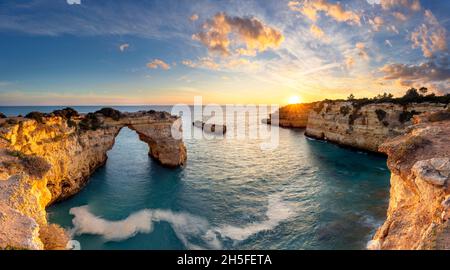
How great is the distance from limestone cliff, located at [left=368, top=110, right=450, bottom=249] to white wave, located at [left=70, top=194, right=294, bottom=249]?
8251mm

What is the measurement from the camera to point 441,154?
731 cm

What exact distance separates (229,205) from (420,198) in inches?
489

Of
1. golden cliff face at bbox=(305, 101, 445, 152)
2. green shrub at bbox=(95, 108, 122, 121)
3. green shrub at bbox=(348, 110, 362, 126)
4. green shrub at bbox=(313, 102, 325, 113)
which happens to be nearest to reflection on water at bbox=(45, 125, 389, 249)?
golden cliff face at bbox=(305, 101, 445, 152)

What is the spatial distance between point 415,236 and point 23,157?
14207mm

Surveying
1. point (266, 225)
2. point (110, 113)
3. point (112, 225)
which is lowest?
point (266, 225)

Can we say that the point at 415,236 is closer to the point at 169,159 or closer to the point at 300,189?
the point at 300,189

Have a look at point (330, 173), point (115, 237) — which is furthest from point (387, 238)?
point (330, 173)

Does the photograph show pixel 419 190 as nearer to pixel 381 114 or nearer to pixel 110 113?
pixel 110 113

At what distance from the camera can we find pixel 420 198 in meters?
6.14

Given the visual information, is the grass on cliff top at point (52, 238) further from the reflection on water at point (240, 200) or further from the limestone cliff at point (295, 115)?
the limestone cliff at point (295, 115)

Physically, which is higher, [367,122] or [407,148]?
[367,122]

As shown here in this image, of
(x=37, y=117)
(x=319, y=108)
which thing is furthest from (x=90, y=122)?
(x=319, y=108)

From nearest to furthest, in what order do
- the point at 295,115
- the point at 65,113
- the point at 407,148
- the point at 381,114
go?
the point at 407,148, the point at 65,113, the point at 381,114, the point at 295,115

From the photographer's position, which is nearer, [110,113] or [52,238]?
[52,238]
